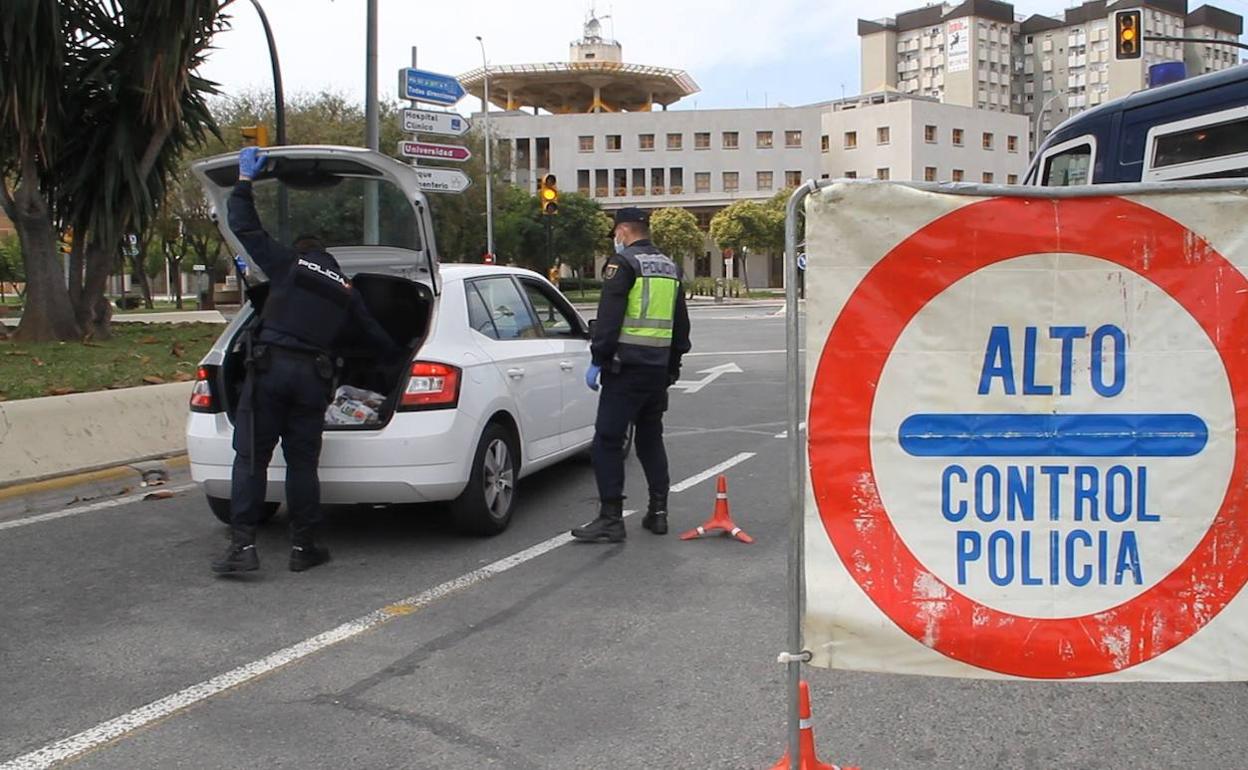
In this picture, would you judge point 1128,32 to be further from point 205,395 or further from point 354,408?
point 205,395

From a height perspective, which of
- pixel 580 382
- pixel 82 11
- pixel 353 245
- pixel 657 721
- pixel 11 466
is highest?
pixel 82 11

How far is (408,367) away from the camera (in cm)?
598

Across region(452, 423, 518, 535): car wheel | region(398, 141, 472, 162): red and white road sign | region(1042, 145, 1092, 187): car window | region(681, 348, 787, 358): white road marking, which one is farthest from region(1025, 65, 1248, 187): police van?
region(681, 348, 787, 358): white road marking

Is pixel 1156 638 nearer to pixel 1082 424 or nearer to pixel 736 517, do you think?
pixel 1082 424

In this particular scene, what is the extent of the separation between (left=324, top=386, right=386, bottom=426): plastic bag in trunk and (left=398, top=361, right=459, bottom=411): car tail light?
23 centimetres

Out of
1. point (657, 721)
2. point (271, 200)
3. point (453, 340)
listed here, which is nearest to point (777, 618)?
point (657, 721)

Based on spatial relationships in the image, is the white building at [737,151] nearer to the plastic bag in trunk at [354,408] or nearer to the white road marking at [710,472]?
the white road marking at [710,472]

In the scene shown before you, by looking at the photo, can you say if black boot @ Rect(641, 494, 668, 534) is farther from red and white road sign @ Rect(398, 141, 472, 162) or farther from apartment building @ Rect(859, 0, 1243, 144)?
apartment building @ Rect(859, 0, 1243, 144)

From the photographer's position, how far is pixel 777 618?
4.82 m

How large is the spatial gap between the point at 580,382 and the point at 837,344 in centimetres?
493

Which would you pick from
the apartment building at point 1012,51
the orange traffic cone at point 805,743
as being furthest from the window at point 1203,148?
the apartment building at point 1012,51

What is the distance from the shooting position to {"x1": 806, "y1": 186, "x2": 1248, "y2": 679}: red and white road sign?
2.81m

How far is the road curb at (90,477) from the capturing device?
287 inches

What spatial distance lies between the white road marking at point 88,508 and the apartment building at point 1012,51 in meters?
134
